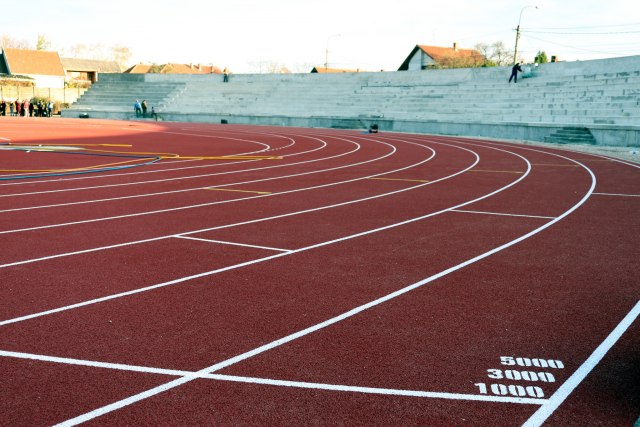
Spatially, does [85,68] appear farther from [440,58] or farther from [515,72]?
[515,72]

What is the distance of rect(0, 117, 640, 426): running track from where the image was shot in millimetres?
3516

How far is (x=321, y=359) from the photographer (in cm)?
410

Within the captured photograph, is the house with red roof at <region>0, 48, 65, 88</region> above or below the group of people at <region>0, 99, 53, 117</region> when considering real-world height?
above

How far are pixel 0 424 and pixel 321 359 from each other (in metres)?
1.98

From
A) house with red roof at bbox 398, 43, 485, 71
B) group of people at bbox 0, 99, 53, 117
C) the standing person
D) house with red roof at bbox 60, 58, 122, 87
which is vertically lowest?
group of people at bbox 0, 99, 53, 117

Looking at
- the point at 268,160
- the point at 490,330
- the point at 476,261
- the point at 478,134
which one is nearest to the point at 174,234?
the point at 476,261

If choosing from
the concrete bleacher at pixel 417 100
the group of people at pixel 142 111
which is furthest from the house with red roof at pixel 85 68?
the group of people at pixel 142 111

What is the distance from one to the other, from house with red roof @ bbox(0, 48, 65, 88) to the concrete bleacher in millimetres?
36912

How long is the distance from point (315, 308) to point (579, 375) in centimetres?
216

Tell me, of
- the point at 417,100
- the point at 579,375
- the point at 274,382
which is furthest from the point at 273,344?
the point at 417,100

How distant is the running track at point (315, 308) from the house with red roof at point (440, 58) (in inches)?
2669

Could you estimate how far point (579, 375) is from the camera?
3869 mm

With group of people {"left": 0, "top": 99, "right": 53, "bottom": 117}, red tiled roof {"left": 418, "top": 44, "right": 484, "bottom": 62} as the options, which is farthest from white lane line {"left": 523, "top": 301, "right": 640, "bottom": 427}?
red tiled roof {"left": 418, "top": 44, "right": 484, "bottom": 62}

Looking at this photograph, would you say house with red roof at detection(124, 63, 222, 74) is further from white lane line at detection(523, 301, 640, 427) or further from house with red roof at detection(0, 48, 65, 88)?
white lane line at detection(523, 301, 640, 427)
